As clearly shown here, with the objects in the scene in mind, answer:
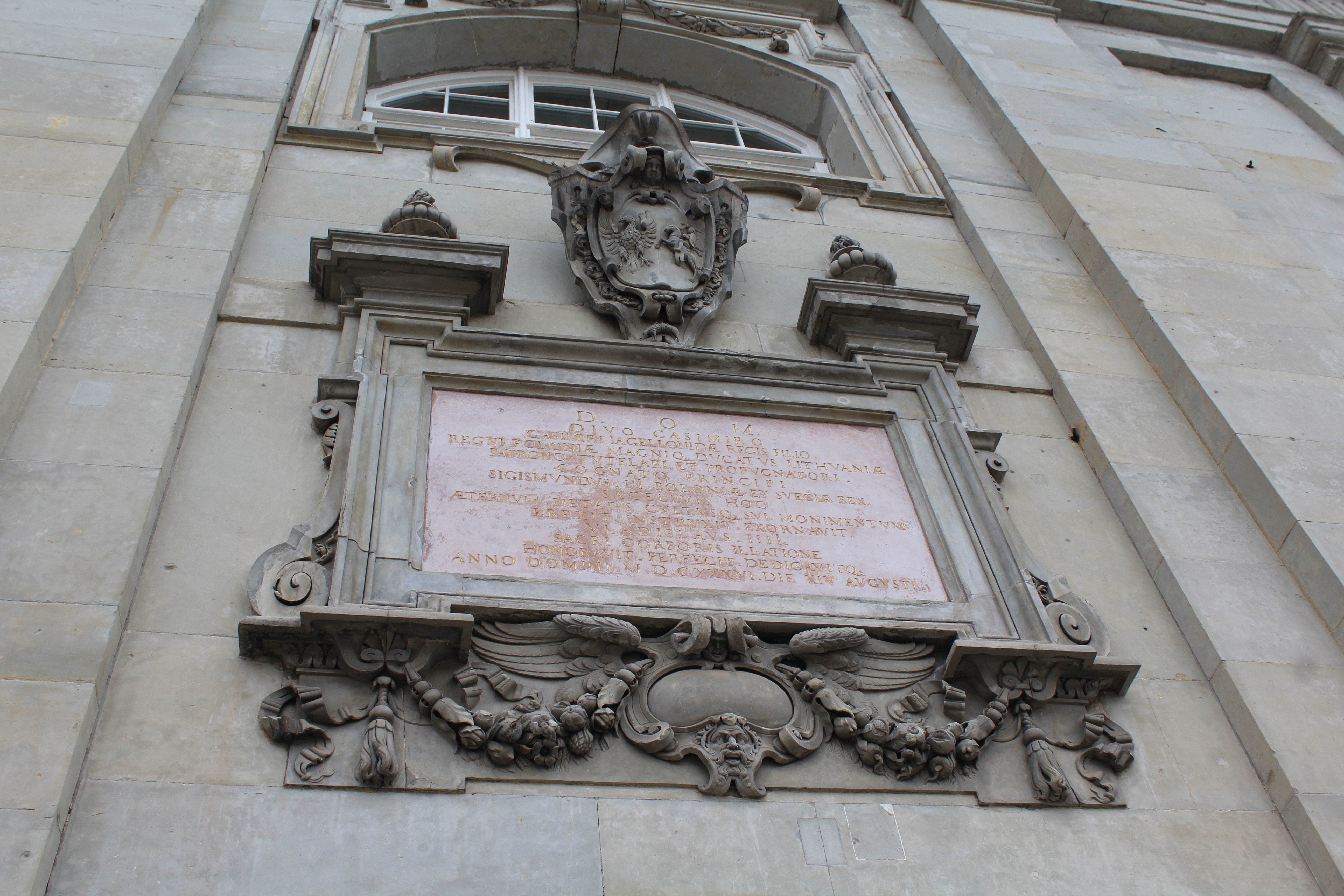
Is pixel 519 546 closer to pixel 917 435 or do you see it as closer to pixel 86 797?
pixel 86 797

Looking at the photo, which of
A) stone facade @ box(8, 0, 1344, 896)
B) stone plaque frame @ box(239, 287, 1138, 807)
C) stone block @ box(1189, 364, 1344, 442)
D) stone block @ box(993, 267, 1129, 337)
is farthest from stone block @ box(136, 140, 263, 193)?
stone block @ box(1189, 364, 1344, 442)

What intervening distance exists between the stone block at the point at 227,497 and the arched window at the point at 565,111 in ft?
16.2

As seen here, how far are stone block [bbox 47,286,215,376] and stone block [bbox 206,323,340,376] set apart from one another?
0.13 metres

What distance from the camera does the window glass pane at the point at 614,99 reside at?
12.2 m

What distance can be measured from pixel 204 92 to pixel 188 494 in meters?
4.43

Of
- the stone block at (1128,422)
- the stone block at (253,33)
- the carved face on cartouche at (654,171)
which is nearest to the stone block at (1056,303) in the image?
the stone block at (1128,422)

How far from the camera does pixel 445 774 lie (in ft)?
15.3

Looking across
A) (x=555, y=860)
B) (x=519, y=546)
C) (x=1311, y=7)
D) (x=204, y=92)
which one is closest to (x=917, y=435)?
(x=519, y=546)

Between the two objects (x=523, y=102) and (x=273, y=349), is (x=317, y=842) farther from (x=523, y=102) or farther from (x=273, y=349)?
(x=523, y=102)

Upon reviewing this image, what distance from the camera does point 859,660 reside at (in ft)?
17.5

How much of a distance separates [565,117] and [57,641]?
8363 millimetres

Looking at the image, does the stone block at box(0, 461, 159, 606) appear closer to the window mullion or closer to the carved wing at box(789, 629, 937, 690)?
the carved wing at box(789, 629, 937, 690)

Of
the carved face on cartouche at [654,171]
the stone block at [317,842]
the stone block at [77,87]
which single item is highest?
the carved face on cartouche at [654,171]

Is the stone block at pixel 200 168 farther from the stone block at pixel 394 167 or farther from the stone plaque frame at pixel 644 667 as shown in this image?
the stone plaque frame at pixel 644 667
